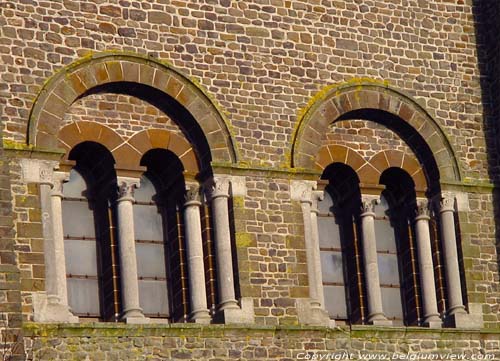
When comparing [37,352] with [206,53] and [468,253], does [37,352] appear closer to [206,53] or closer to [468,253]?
[206,53]

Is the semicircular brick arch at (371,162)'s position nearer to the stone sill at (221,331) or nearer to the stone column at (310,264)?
the stone column at (310,264)

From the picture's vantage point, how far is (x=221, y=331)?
32250mm

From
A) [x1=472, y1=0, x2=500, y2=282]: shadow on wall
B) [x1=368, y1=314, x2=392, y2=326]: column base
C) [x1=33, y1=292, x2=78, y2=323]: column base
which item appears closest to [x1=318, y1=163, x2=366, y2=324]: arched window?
[x1=368, y1=314, x2=392, y2=326]: column base

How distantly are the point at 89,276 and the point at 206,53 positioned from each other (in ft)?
13.5

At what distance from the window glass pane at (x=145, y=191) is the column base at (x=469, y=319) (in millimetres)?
5337

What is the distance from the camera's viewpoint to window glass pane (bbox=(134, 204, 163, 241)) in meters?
33.2

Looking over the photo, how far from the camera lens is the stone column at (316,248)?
1321 inches

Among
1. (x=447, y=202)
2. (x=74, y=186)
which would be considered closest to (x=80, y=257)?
(x=74, y=186)

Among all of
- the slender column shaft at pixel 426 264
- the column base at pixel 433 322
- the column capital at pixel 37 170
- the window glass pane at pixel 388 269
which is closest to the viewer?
the column capital at pixel 37 170

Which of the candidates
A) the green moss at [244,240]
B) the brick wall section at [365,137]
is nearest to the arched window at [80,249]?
the green moss at [244,240]

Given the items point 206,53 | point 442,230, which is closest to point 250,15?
point 206,53

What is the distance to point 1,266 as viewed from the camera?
30422 millimetres

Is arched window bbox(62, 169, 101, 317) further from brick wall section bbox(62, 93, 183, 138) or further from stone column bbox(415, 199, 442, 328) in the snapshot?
stone column bbox(415, 199, 442, 328)

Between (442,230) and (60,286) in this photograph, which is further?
(442,230)
